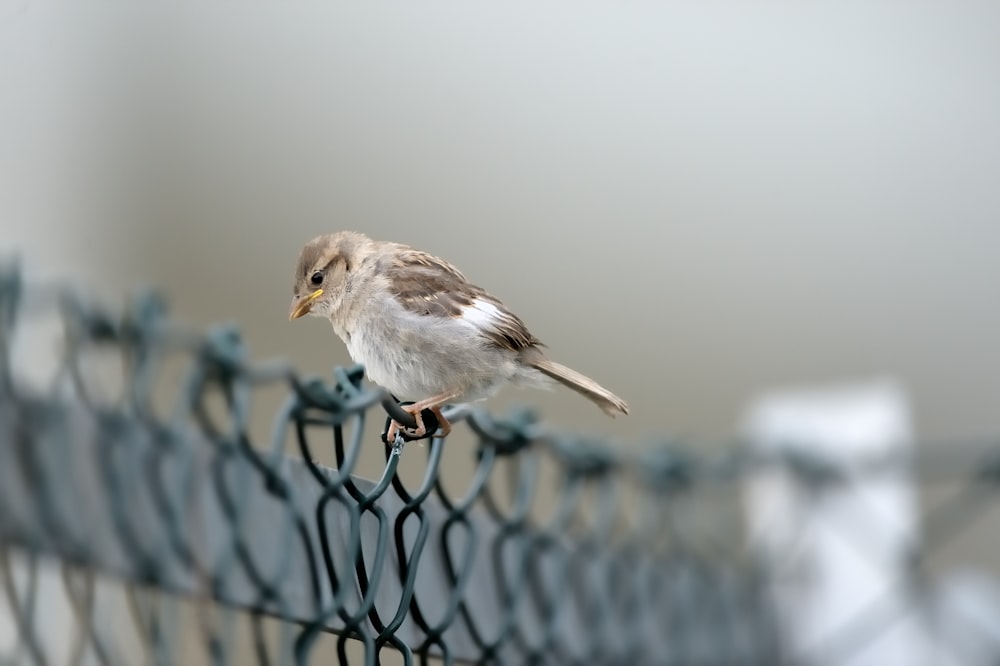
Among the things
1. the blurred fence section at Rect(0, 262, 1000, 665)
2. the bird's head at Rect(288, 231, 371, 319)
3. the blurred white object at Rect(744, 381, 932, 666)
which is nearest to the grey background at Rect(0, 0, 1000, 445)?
the bird's head at Rect(288, 231, 371, 319)

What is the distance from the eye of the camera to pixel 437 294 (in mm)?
1709

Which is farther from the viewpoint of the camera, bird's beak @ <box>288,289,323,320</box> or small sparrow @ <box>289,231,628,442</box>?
small sparrow @ <box>289,231,628,442</box>

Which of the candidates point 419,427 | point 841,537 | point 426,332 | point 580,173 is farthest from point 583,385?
point 841,537

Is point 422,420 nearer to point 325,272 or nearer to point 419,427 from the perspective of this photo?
point 419,427

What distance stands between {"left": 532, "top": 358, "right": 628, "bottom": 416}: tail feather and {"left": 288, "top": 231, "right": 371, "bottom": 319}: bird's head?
30 cm

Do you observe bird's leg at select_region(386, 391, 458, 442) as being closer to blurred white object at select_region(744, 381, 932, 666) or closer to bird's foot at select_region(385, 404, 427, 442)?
bird's foot at select_region(385, 404, 427, 442)

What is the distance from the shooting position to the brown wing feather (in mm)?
1646

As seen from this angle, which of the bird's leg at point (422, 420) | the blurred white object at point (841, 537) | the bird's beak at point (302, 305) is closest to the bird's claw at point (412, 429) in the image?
the bird's leg at point (422, 420)

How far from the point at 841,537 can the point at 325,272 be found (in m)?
2.98

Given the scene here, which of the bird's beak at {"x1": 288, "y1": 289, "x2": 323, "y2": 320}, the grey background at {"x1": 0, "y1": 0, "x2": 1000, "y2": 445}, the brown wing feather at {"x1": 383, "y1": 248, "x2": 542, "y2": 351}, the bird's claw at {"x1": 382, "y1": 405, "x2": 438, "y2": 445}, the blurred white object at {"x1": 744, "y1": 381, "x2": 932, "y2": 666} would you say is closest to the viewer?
the bird's claw at {"x1": 382, "y1": 405, "x2": 438, "y2": 445}

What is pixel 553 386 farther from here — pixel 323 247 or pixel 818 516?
pixel 818 516

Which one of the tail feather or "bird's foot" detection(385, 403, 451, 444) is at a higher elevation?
the tail feather

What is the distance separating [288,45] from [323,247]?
211 centimetres

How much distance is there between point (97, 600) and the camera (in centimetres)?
123
